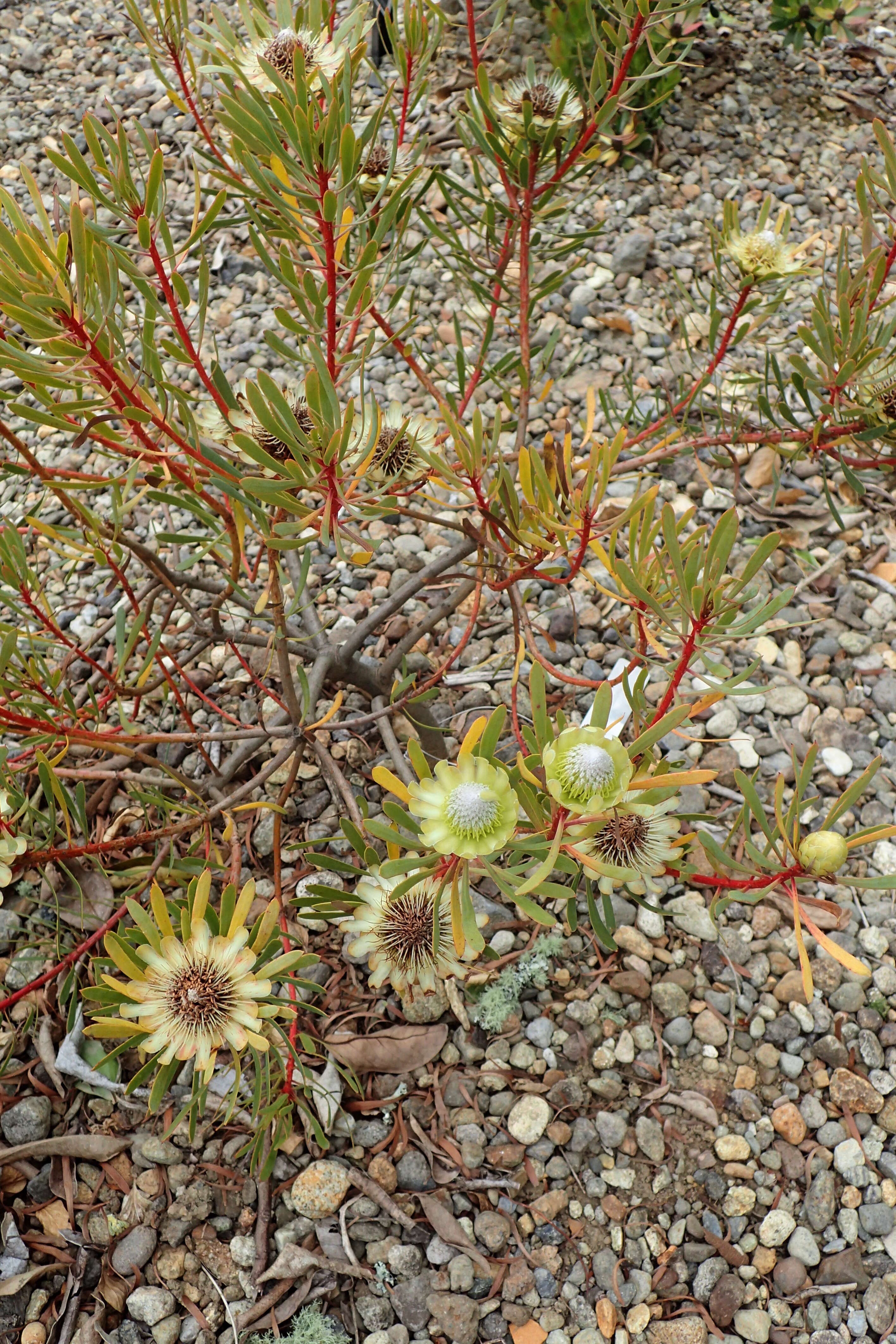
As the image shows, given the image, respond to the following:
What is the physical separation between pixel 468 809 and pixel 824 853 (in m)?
0.26

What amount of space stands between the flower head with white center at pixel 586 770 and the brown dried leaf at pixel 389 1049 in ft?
1.91

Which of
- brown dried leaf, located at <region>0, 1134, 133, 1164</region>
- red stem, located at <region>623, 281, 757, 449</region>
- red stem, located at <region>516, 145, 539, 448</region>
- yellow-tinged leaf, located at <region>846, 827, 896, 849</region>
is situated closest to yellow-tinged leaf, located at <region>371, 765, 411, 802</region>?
yellow-tinged leaf, located at <region>846, 827, 896, 849</region>

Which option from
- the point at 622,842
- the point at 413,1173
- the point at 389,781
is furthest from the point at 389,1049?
the point at 389,781

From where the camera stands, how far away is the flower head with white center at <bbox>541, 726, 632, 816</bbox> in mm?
641

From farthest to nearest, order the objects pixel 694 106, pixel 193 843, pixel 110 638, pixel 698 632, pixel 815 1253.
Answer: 1. pixel 694 106
2. pixel 110 638
3. pixel 193 843
4. pixel 815 1253
5. pixel 698 632

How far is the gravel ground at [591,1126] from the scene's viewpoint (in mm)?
1008

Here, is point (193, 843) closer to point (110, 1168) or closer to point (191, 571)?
point (110, 1168)

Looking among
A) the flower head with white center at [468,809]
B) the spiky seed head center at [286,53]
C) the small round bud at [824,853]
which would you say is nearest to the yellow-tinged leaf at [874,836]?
the small round bud at [824,853]

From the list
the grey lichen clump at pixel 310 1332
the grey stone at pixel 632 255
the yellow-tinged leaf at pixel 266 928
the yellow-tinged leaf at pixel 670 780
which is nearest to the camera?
the yellow-tinged leaf at pixel 670 780

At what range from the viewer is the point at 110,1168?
1.07 meters

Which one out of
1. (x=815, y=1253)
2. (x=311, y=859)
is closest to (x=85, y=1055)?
(x=311, y=859)

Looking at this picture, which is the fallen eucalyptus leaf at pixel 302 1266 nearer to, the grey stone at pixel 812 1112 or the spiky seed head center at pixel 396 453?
the grey stone at pixel 812 1112

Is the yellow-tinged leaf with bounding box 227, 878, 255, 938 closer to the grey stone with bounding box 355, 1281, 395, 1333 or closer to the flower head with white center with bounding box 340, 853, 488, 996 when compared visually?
the flower head with white center with bounding box 340, 853, 488, 996

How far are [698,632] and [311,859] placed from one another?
0.35 m
